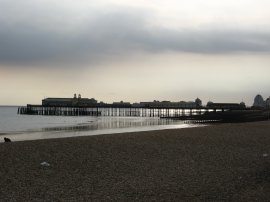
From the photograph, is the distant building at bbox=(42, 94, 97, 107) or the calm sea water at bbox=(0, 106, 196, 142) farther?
the distant building at bbox=(42, 94, 97, 107)

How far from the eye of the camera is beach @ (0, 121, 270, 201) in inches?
343

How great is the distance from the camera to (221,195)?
8.78 m

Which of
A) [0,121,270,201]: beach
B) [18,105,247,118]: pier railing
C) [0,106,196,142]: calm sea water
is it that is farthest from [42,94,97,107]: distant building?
[0,121,270,201]: beach

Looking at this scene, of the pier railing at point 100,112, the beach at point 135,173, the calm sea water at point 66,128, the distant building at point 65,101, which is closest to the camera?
the beach at point 135,173

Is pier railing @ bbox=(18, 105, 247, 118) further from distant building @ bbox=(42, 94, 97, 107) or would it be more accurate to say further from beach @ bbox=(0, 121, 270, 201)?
beach @ bbox=(0, 121, 270, 201)

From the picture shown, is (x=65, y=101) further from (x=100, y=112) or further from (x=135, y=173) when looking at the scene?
(x=135, y=173)

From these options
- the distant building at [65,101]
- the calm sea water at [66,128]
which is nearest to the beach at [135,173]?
the calm sea water at [66,128]

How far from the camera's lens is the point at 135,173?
11.2 metres

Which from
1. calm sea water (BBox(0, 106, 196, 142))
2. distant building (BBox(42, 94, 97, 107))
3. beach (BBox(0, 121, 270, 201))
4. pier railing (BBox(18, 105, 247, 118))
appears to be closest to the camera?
beach (BBox(0, 121, 270, 201))

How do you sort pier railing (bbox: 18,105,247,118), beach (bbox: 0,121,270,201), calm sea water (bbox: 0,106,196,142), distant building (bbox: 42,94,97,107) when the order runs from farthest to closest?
distant building (bbox: 42,94,97,107) < pier railing (bbox: 18,105,247,118) < calm sea water (bbox: 0,106,196,142) < beach (bbox: 0,121,270,201)

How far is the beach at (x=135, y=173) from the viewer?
28.6 ft

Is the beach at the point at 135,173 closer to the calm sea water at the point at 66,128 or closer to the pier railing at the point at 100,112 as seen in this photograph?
the calm sea water at the point at 66,128

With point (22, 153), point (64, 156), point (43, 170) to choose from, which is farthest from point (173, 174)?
point (22, 153)

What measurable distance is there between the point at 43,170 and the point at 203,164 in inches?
194
